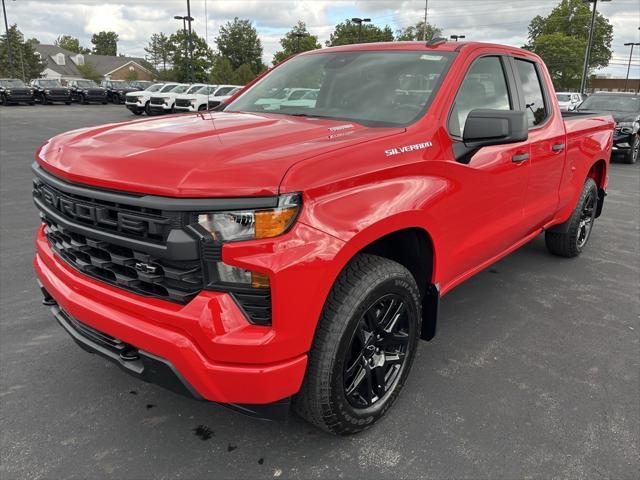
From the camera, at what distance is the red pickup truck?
72.5 inches

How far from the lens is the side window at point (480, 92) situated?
2.85 meters

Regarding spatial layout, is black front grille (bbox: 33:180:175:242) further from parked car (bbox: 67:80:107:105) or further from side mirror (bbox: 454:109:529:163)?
parked car (bbox: 67:80:107:105)

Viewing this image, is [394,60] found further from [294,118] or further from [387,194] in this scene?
[387,194]

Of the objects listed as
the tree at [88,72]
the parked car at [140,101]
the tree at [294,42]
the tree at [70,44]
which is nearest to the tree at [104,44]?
the tree at [70,44]

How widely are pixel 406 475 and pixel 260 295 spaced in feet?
3.54

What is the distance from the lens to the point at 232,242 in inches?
71.6

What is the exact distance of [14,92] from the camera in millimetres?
33625

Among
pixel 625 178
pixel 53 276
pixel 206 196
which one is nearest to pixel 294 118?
pixel 206 196

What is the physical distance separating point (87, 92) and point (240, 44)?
27.8m

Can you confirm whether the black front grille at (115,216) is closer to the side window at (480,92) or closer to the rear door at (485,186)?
the rear door at (485,186)

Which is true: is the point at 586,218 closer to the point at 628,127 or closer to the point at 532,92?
the point at 532,92

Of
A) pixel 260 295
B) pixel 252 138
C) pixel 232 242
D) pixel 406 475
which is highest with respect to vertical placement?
pixel 252 138

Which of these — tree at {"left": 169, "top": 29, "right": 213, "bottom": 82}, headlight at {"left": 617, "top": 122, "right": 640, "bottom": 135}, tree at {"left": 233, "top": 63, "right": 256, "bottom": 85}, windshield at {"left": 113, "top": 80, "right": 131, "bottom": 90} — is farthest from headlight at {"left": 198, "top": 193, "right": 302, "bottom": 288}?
tree at {"left": 169, "top": 29, "right": 213, "bottom": 82}

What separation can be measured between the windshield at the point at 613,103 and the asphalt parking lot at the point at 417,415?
11.3 metres
